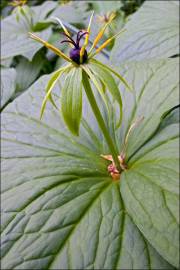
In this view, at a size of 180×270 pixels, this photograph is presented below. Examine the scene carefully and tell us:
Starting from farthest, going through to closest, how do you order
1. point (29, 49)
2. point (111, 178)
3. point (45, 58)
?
point (45, 58)
point (29, 49)
point (111, 178)

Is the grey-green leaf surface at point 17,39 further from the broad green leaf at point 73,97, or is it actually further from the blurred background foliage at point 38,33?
the broad green leaf at point 73,97

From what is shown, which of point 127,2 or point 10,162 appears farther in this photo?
point 127,2

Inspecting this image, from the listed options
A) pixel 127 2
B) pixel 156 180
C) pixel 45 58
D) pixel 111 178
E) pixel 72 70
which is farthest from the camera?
pixel 127 2

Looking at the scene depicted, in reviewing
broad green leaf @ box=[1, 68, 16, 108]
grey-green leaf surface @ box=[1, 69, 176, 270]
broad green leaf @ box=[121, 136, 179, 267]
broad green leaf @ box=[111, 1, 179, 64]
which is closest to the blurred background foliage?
broad green leaf @ box=[1, 68, 16, 108]

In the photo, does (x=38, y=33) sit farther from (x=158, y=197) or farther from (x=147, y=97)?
(x=158, y=197)

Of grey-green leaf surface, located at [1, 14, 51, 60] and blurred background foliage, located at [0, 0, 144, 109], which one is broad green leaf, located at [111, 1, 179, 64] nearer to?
blurred background foliage, located at [0, 0, 144, 109]

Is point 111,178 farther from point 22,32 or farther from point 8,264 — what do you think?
point 22,32

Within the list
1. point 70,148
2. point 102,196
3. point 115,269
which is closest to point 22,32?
point 70,148
